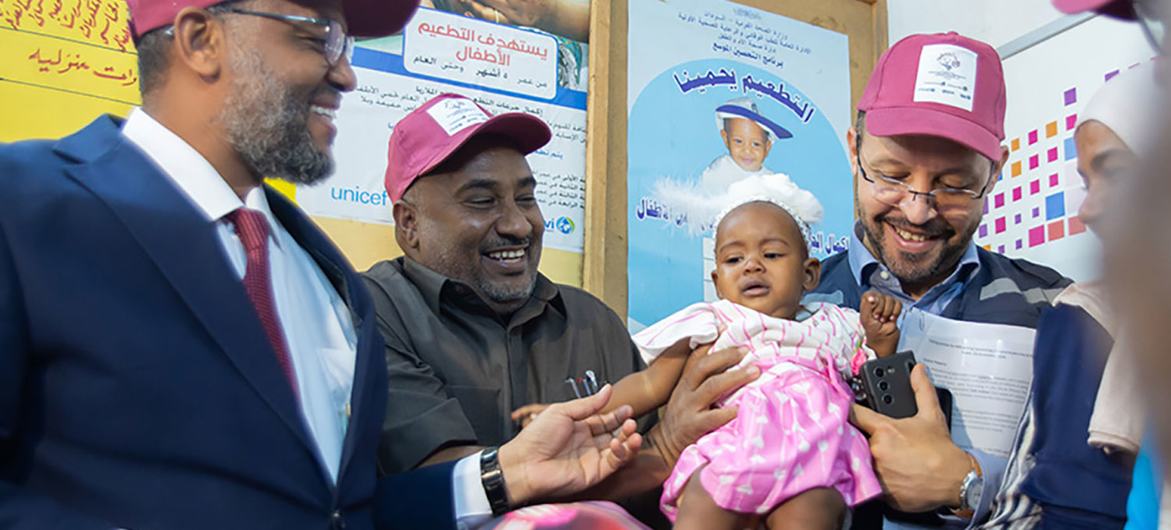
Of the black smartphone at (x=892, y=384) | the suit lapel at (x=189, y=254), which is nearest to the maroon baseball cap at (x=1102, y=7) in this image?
the suit lapel at (x=189, y=254)

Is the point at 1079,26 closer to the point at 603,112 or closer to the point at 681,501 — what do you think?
the point at 603,112

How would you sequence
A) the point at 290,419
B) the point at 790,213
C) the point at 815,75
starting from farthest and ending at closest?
1. the point at 815,75
2. the point at 790,213
3. the point at 290,419

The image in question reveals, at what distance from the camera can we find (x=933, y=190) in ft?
8.19

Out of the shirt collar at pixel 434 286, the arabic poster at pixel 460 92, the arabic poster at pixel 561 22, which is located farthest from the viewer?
the arabic poster at pixel 561 22

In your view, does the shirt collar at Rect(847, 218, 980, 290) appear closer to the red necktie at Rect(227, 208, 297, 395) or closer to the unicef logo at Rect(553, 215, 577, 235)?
the unicef logo at Rect(553, 215, 577, 235)

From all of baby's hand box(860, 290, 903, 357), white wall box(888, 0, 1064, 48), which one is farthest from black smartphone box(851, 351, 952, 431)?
white wall box(888, 0, 1064, 48)

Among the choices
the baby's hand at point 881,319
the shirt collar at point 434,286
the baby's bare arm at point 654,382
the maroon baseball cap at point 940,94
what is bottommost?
the baby's bare arm at point 654,382

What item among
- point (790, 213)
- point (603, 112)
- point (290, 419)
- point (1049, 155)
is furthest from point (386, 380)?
point (1049, 155)

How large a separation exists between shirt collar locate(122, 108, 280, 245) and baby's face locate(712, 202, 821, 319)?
1.11 m

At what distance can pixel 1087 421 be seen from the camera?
1747mm

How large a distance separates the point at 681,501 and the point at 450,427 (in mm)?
481

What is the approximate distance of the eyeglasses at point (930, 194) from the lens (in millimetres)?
2488

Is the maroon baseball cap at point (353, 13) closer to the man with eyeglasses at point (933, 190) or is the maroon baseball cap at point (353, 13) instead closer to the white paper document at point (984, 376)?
the man with eyeglasses at point (933, 190)

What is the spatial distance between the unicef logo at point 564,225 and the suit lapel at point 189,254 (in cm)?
230
